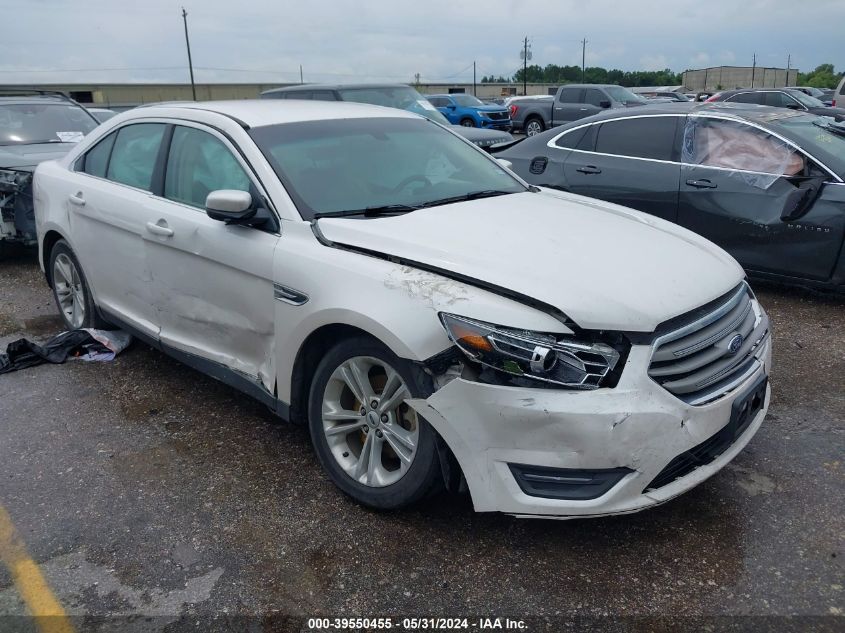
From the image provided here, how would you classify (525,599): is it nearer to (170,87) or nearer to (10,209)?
(10,209)

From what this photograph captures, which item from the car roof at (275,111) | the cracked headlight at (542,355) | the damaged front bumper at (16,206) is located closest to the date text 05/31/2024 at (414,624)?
the cracked headlight at (542,355)

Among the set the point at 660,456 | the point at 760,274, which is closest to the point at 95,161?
the point at 660,456

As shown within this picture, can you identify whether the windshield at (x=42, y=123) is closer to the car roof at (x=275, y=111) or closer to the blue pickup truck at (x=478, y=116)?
the car roof at (x=275, y=111)

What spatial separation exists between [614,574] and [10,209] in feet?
22.7

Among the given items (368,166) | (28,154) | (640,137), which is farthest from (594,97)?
(368,166)

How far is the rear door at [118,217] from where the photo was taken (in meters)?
4.26

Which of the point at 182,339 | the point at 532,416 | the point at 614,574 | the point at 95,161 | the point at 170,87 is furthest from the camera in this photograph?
the point at 170,87

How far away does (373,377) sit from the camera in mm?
3047

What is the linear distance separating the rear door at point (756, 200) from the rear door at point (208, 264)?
3.95 meters

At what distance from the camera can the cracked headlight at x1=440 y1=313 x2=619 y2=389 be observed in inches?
101

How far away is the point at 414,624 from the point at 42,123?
8308mm

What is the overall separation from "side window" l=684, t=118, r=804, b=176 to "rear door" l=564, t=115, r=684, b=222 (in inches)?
6.0

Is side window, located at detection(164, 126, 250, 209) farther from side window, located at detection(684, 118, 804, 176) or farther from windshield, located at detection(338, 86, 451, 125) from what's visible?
windshield, located at detection(338, 86, 451, 125)

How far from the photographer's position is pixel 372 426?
10.0 ft
